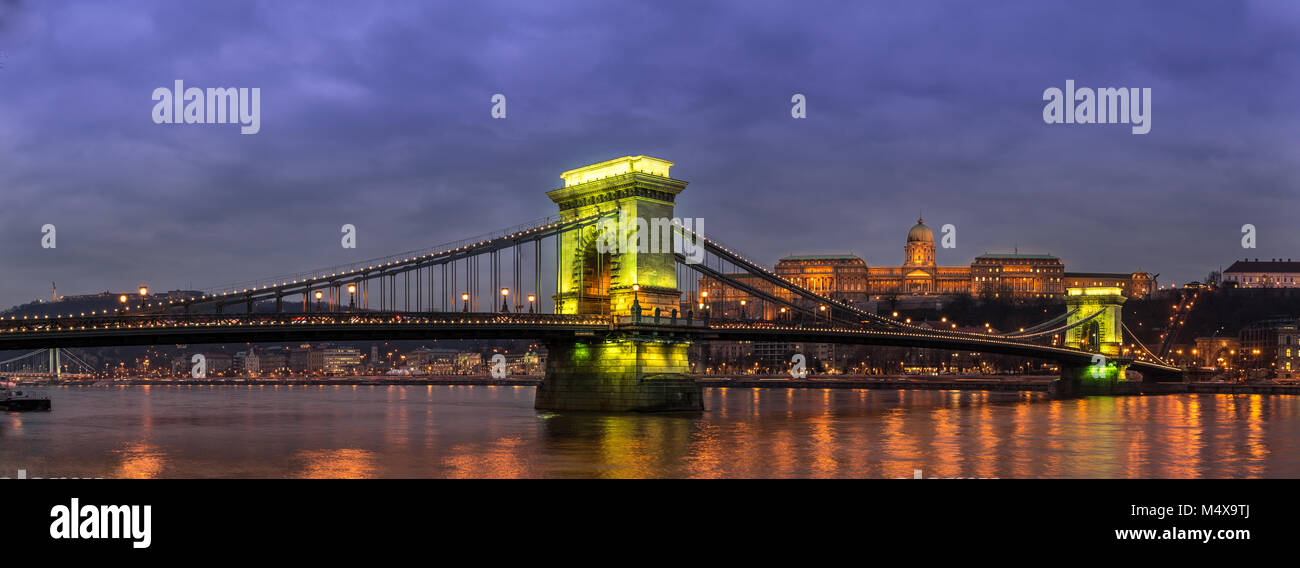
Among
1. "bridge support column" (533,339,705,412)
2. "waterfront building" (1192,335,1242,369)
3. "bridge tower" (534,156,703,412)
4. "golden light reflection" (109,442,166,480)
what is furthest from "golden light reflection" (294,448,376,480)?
"waterfront building" (1192,335,1242,369)

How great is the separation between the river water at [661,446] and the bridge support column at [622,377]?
1185mm

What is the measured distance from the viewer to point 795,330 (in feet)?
208

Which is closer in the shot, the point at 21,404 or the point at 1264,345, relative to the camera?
the point at 21,404

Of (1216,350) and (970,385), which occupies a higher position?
(1216,350)

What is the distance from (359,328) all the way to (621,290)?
607 inches

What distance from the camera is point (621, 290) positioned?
5681 cm

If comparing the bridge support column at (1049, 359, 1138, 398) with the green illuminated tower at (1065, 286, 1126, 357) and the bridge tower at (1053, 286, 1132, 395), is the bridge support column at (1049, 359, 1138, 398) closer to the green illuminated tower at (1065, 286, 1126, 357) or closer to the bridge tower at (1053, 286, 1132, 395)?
the bridge tower at (1053, 286, 1132, 395)

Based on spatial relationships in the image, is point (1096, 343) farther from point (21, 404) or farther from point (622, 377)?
point (21, 404)

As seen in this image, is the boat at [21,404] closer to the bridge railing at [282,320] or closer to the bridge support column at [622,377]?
the bridge railing at [282,320]

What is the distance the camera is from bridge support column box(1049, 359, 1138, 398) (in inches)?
4166

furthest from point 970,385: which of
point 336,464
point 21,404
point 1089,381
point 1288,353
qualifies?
point 336,464

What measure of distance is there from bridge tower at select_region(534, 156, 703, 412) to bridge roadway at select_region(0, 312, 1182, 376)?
1351mm
